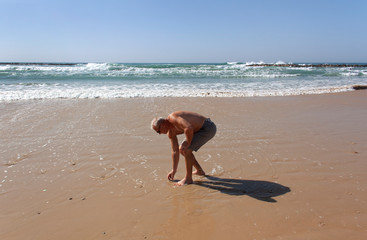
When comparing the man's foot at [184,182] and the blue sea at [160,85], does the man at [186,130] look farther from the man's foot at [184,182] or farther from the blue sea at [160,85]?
the blue sea at [160,85]

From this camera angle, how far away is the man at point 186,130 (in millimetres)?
3395

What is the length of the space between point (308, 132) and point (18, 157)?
219 inches

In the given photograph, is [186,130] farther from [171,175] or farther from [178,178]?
[178,178]

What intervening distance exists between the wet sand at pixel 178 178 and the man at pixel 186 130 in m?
0.34

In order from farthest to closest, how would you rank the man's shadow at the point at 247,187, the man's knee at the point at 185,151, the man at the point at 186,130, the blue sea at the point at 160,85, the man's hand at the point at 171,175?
the blue sea at the point at 160,85
the man's hand at the point at 171,175
the man's knee at the point at 185,151
the man at the point at 186,130
the man's shadow at the point at 247,187

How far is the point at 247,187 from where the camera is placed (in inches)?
138

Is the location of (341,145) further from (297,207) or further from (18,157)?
(18,157)

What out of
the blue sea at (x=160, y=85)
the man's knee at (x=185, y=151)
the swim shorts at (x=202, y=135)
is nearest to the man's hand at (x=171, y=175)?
the man's knee at (x=185, y=151)

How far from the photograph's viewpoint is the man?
339 centimetres

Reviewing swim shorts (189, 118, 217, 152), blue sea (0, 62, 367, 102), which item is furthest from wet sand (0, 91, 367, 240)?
blue sea (0, 62, 367, 102)

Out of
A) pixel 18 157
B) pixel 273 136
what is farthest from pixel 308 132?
pixel 18 157

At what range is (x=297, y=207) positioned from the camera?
2961 mm

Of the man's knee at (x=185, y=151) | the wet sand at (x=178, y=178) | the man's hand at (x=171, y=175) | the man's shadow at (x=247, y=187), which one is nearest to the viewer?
the wet sand at (x=178, y=178)

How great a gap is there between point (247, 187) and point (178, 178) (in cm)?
95
